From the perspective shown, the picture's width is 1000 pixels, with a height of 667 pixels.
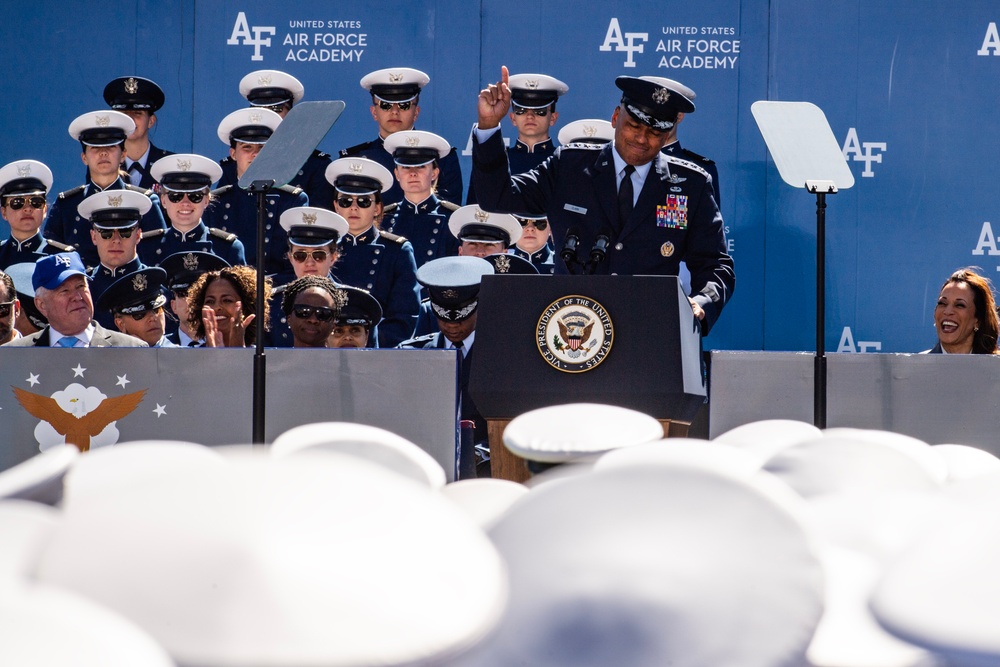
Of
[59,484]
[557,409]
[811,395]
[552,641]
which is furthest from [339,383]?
[552,641]

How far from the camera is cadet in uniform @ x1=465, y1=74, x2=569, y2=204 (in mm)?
4926

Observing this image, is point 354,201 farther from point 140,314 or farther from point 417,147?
point 140,314

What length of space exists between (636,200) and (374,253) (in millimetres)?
2215

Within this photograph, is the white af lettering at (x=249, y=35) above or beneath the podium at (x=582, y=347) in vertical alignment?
above

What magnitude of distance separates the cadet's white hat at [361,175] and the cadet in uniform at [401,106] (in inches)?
3.3

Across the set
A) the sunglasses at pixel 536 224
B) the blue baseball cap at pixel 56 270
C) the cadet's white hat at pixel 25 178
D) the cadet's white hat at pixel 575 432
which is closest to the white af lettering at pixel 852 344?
the sunglasses at pixel 536 224

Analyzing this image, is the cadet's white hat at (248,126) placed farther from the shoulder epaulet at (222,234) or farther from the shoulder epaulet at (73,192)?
the shoulder epaulet at (73,192)

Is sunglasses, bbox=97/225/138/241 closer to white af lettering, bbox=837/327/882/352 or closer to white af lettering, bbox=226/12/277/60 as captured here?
white af lettering, bbox=226/12/277/60

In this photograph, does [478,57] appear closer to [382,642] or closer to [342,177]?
[342,177]

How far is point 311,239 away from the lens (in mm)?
5129

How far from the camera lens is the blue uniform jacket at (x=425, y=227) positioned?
5078 mm

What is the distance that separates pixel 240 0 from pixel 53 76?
0.99 meters

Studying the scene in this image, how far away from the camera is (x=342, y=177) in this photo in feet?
17.1

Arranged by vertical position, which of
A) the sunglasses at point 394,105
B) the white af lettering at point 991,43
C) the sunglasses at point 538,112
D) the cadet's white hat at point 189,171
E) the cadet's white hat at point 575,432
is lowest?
the cadet's white hat at point 575,432
